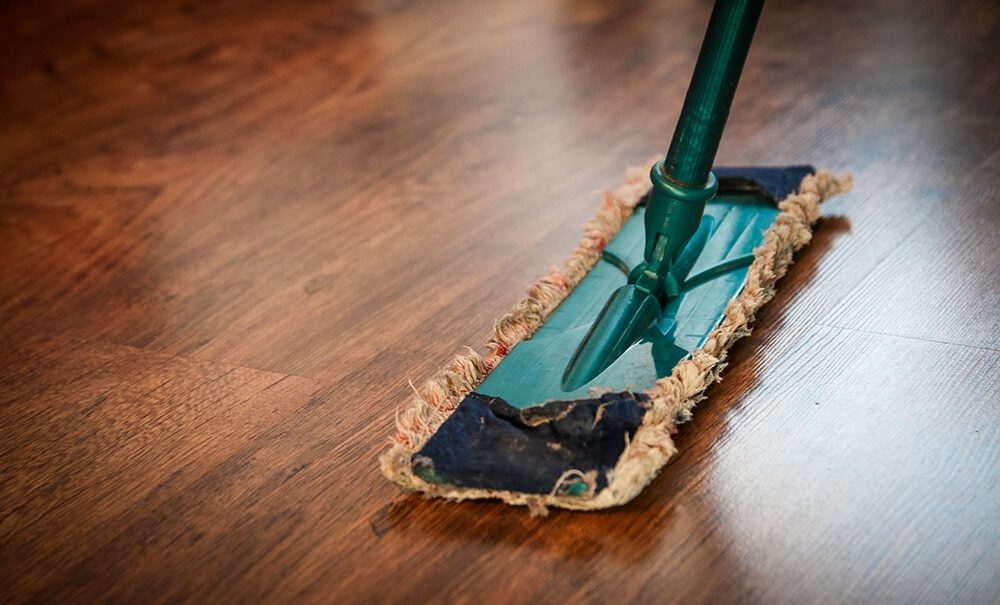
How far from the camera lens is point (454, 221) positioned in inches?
48.2

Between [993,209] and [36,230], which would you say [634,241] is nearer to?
[993,209]

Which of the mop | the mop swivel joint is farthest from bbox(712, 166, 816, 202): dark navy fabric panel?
the mop swivel joint

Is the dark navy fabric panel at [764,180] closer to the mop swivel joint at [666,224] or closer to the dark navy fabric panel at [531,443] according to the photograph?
the mop swivel joint at [666,224]

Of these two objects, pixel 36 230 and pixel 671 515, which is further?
pixel 36 230

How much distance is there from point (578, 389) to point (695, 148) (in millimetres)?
236

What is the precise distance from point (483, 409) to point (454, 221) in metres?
0.42

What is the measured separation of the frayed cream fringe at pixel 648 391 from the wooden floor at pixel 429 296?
22mm

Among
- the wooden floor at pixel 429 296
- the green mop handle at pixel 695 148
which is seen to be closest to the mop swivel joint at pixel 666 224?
the green mop handle at pixel 695 148

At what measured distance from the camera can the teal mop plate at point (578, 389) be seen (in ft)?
2.62

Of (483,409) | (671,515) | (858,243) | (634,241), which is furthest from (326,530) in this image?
(858,243)

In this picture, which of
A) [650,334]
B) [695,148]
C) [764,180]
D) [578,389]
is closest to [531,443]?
[578,389]

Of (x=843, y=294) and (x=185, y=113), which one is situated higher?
(x=185, y=113)

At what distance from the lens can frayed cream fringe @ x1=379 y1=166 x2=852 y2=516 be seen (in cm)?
78

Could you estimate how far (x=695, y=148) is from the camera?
0.92m
